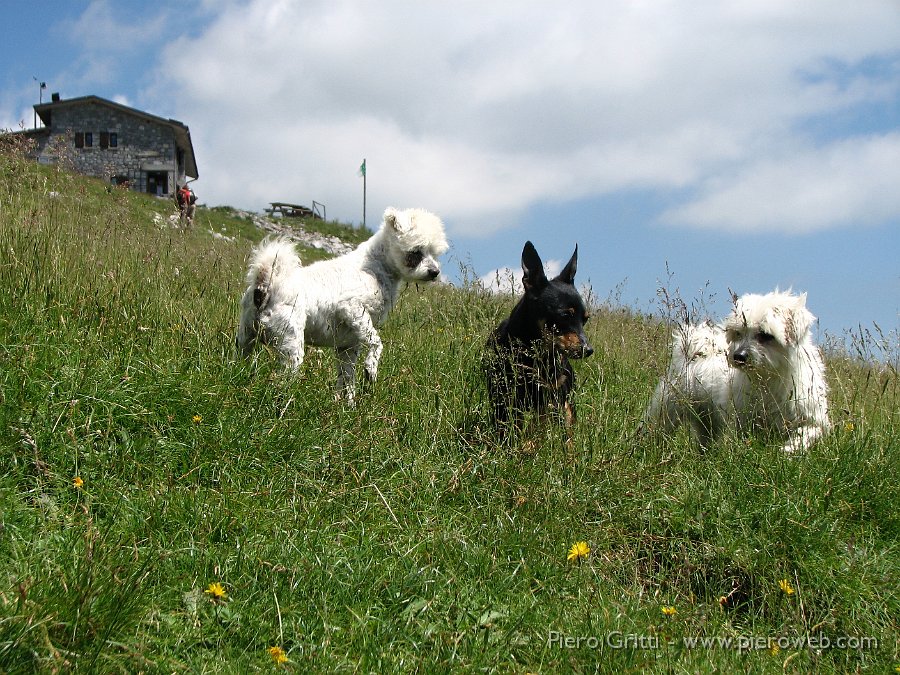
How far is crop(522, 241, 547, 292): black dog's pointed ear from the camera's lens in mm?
5488

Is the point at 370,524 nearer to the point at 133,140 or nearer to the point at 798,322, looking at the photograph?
the point at 798,322

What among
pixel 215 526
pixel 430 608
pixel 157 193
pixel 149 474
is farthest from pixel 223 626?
pixel 157 193

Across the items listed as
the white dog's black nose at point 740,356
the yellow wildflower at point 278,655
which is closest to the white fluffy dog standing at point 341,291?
the yellow wildflower at point 278,655

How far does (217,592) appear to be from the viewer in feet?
8.67

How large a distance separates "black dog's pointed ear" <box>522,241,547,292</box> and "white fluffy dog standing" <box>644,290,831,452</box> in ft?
3.71

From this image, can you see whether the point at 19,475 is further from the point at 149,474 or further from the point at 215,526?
the point at 215,526

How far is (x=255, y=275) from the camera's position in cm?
514

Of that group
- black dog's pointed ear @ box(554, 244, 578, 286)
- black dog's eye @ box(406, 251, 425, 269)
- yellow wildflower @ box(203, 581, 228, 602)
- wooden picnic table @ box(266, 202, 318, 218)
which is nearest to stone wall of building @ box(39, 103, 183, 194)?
wooden picnic table @ box(266, 202, 318, 218)

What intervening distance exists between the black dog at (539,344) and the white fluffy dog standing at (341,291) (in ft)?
3.20

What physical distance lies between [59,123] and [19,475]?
53963mm

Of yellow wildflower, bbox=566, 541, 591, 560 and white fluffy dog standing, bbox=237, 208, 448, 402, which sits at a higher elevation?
white fluffy dog standing, bbox=237, 208, 448, 402

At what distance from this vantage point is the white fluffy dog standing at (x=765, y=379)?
16.1 feet

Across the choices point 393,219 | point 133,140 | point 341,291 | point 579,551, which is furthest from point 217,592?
point 133,140

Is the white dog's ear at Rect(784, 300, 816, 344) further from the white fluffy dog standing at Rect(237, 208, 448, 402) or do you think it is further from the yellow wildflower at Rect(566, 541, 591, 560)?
the white fluffy dog standing at Rect(237, 208, 448, 402)
